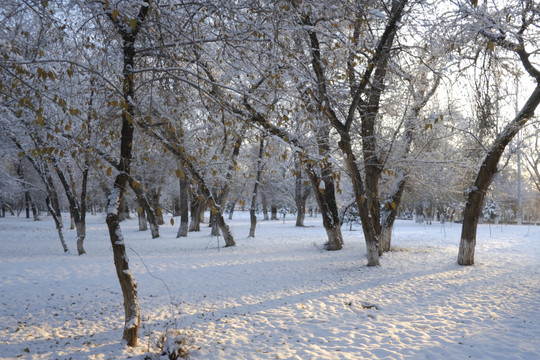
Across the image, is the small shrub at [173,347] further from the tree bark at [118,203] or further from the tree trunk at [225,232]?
the tree trunk at [225,232]

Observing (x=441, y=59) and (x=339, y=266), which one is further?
(x=339, y=266)

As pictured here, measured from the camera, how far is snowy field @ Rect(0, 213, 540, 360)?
5227 millimetres

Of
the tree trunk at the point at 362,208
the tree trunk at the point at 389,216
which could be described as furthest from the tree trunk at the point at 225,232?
the tree trunk at the point at 362,208

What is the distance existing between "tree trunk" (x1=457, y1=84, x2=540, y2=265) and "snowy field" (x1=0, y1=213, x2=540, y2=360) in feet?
2.34

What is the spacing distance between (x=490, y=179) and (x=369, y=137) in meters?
3.65

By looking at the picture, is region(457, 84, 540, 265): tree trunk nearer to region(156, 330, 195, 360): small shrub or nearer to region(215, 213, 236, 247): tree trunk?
region(215, 213, 236, 247): tree trunk

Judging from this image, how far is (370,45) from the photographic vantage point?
6.97 m

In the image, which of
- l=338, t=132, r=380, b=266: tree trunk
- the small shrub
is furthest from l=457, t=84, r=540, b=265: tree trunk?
the small shrub

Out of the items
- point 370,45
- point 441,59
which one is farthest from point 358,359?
point 441,59

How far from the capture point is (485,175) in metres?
10.1

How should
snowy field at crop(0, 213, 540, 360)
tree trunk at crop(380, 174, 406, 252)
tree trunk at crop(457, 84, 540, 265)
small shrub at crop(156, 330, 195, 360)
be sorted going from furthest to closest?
tree trunk at crop(380, 174, 406, 252) → tree trunk at crop(457, 84, 540, 265) → snowy field at crop(0, 213, 540, 360) → small shrub at crop(156, 330, 195, 360)

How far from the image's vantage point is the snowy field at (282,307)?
17.1 feet

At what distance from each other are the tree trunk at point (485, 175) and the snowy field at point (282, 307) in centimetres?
71

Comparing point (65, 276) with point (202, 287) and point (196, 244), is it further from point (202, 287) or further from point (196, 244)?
point (196, 244)
